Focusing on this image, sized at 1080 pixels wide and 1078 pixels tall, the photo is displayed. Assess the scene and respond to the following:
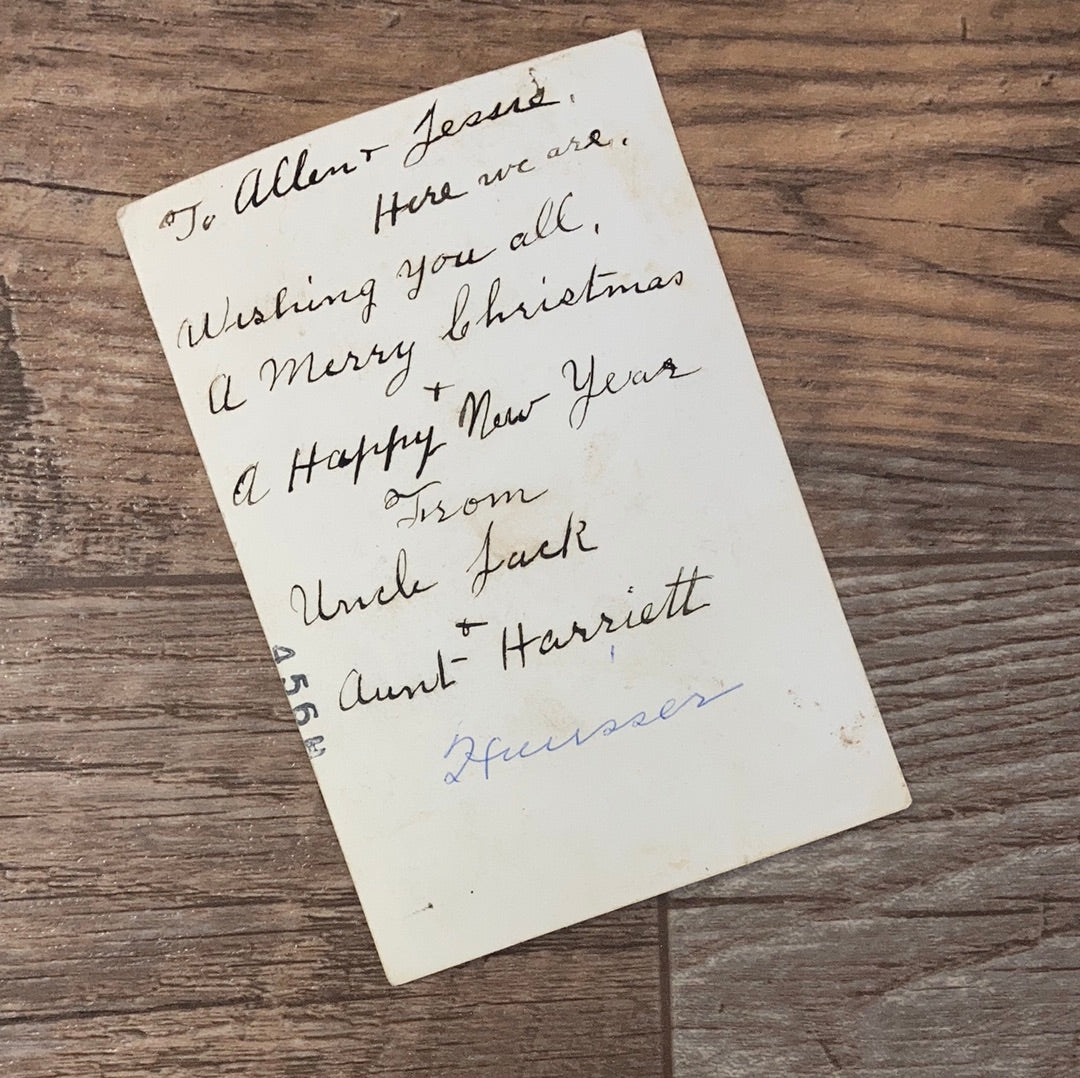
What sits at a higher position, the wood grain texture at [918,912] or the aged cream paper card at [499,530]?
the aged cream paper card at [499,530]

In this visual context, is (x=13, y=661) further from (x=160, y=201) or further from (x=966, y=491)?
(x=966, y=491)

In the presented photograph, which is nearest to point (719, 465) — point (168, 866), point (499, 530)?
point (499, 530)

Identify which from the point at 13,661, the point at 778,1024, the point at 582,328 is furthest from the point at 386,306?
the point at 778,1024

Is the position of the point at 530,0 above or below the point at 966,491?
above
